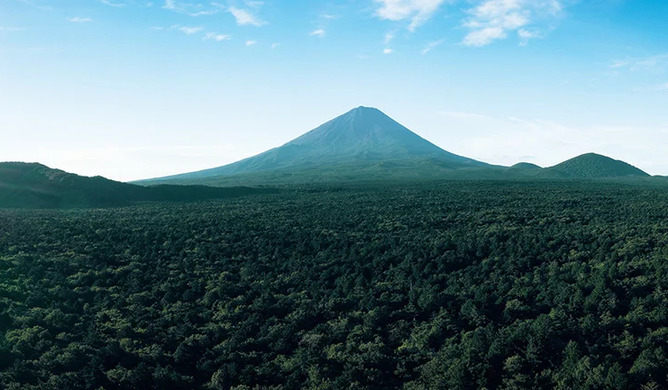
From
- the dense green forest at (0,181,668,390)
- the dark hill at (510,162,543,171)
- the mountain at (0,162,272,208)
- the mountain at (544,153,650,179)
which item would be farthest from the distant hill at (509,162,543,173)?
the dense green forest at (0,181,668,390)

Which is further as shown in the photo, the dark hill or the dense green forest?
the dark hill

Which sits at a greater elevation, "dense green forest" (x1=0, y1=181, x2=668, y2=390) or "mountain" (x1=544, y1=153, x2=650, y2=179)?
"mountain" (x1=544, y1=153, x2=650, y2=179)

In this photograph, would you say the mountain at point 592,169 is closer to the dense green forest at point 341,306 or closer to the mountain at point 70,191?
the mountain at point 70,191

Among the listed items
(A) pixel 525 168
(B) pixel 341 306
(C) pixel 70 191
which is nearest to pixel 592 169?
(A) pixel 525 168

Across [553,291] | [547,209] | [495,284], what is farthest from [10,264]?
[547,209]

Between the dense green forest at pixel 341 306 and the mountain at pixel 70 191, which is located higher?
the mountain at pixel 70 191

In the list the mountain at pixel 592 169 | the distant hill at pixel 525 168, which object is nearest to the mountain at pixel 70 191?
the distant hill at pixel 525 168

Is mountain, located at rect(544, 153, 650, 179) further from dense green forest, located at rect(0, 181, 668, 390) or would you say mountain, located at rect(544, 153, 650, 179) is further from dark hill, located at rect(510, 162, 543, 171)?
dense green forest, located at rect(0, 181, 668, 390)
